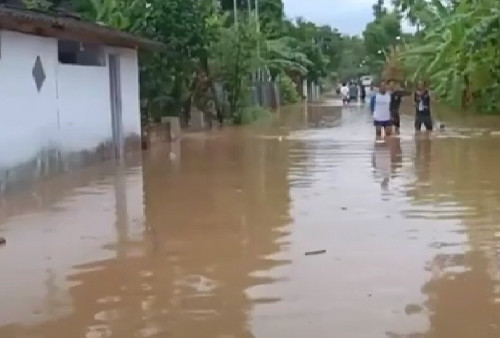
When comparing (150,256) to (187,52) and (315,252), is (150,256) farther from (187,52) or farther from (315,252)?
(187,52)

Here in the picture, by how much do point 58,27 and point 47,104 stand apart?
1.63 metres

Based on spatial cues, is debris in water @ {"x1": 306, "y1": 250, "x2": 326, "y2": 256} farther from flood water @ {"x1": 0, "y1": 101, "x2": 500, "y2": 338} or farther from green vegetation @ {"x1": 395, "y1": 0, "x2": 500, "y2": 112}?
green vegetation @ {"x1": 395, "y1": 0, "x2": 500, "y2": 112}

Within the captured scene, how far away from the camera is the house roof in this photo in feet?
51.1

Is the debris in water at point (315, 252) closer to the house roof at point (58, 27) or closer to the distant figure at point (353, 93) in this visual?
the house roof at point (58, 27)

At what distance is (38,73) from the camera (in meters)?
17.9

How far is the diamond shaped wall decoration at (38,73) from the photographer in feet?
58.1

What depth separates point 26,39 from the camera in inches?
681

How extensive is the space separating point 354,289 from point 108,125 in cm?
1458

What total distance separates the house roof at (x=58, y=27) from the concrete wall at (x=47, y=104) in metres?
0.31

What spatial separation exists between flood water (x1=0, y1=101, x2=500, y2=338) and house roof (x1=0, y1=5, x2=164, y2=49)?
8.65 ft

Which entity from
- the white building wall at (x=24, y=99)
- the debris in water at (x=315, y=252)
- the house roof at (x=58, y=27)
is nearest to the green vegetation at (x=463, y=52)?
the house roof at (x=58, y=27)

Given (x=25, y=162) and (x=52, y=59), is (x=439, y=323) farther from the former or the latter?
(x=52, y=59)

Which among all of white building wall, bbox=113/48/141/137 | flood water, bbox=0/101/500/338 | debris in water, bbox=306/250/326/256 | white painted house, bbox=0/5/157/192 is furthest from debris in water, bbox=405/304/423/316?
white building wall, bbox=113/48/141/137

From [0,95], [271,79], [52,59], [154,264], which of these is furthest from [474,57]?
[154,264]
